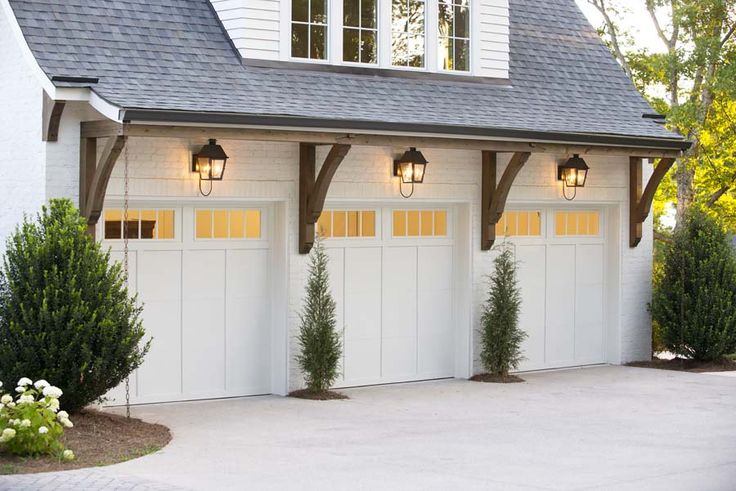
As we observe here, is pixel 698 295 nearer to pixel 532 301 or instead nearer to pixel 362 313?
pixel 532 301

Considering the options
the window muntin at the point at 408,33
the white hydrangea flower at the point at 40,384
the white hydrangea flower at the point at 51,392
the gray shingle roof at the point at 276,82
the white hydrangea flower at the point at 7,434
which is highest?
the window muntin at the point at 408,33

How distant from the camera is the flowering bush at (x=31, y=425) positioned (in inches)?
421

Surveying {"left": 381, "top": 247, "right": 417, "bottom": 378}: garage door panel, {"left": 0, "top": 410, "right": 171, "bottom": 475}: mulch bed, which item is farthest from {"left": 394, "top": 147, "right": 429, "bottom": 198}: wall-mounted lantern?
{"left": 0, "top": 410, "right": 171, "bottom": 475}: mulch bed

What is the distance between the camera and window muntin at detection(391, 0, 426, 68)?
16.4m

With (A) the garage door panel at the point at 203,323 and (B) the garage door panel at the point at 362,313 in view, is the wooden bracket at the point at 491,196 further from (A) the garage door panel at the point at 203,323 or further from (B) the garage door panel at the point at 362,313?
(A) the garage door panel at the point at 203,323

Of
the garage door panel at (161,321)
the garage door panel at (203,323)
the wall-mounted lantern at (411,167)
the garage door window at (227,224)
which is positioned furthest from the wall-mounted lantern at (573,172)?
the garage door panel at (161,321)

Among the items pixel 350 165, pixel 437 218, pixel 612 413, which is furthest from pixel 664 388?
pixel 350 165

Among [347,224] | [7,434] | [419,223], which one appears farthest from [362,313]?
[7,434]

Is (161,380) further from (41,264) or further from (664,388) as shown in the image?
(664,388)

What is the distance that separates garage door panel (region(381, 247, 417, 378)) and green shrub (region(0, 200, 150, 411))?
4464 millimetres

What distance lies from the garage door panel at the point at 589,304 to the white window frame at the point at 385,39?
3.15 meters

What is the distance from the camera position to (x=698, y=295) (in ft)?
58.8

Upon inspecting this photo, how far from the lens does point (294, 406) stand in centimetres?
1424

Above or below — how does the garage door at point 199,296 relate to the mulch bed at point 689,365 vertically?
above
